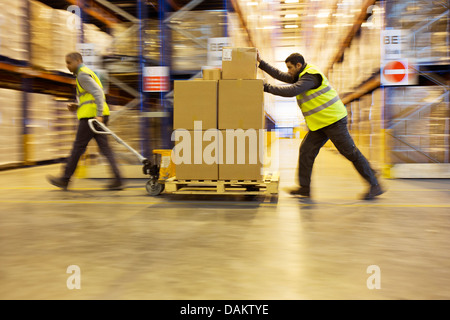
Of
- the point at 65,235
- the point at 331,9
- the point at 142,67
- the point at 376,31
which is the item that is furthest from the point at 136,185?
the point at 331,9

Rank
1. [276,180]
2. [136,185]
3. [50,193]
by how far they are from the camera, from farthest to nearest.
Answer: [136,185] < [50,193] < [276,180]

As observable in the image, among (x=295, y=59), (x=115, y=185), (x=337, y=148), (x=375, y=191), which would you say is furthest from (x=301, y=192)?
(x=115, y=185)

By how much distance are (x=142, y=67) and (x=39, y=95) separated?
13.0 ft

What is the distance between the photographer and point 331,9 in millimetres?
14109

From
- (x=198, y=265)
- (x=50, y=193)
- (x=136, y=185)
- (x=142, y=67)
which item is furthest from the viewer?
(x=142, y=67)

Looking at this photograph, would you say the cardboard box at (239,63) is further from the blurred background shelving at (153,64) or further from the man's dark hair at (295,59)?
the blurred background shelving at (153,64)

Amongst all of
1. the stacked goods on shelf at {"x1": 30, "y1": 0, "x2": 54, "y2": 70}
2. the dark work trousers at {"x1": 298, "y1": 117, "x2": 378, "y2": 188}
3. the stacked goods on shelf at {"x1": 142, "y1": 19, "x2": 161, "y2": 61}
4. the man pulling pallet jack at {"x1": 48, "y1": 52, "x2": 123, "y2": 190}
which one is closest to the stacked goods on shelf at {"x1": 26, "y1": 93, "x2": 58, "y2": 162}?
the stacked goods on shelf at {"x1": 30, "y1": 0, "x2": 54, "y2": 70}

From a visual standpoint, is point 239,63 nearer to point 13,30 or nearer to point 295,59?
point 295,59

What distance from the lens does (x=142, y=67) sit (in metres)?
6.77

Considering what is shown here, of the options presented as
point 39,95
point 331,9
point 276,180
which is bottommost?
point 276,180

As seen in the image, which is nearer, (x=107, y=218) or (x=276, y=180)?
(x=107, y=218)

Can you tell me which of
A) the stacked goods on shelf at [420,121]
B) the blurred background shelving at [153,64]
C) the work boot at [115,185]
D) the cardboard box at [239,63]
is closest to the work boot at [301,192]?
the cardboard box at [239,63]

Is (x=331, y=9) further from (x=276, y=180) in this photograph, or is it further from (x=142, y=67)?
(x=276, y=180)

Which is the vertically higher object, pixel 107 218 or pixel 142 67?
pixel 142 67
